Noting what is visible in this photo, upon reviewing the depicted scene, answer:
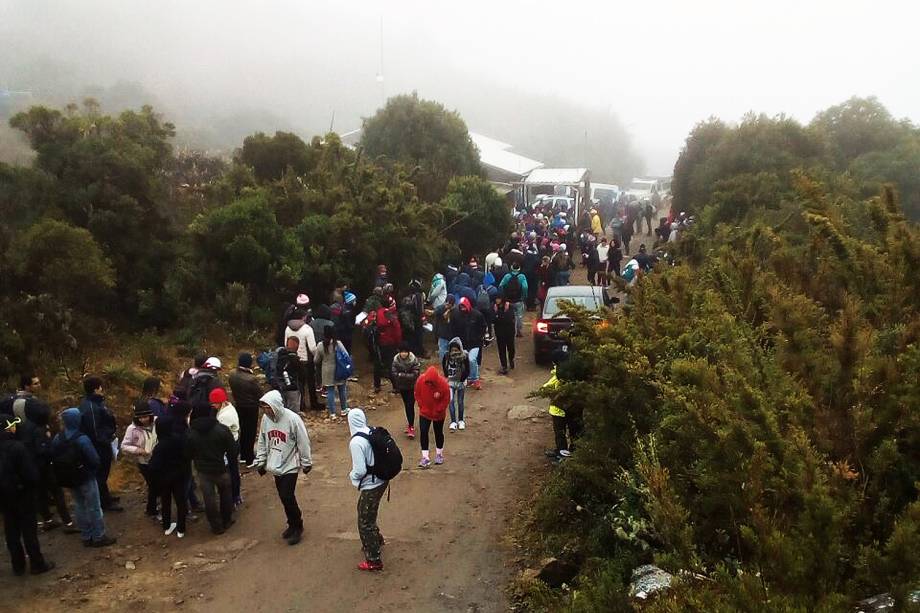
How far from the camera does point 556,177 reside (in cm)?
3562

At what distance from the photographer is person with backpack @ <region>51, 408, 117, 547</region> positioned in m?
7.62

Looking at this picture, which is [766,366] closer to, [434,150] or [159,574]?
[159,574]

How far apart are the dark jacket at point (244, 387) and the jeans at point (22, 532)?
2620mm

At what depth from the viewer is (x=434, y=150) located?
32.1 m

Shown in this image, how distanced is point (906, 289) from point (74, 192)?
44.8 ft

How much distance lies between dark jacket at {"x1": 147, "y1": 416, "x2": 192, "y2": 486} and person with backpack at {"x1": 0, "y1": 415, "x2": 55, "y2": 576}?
1.20 metres

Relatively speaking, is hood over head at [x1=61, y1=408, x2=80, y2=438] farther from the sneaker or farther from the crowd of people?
the sneaker

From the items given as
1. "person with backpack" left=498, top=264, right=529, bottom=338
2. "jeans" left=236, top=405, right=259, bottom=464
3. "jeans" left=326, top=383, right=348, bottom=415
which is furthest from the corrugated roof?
"jeans" left=236, top=405, right=259, bottom=464

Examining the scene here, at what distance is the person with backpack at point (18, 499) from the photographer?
23.2 feet

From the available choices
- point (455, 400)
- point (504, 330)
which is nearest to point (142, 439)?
point (455, 400)

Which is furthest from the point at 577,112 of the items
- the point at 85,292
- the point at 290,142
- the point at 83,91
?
the point at 85,292

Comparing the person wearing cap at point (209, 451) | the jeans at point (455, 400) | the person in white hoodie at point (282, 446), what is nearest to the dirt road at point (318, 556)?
the person wearing cap at point (209, 451)

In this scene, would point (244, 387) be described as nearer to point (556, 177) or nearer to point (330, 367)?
point (330, 367)

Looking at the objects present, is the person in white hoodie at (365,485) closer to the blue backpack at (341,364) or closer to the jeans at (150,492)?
the jeans at (150,492)
